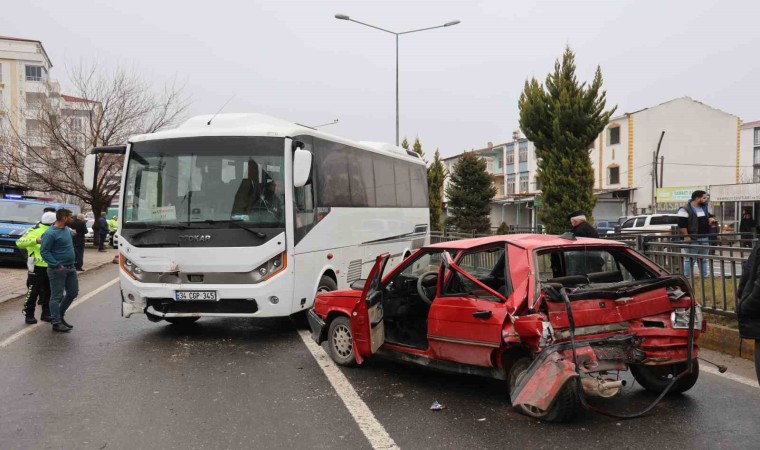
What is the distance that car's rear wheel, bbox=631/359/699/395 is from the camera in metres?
5.14

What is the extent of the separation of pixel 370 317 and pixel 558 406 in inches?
82.7

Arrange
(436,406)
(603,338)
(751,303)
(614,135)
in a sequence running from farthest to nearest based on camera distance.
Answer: (614,135), (436,406), (603,338), (751,303)

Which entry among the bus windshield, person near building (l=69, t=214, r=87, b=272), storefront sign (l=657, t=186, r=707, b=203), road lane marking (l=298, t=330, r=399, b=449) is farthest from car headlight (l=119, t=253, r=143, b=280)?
storefront sign (l=657, t=186, r=707, b=203)

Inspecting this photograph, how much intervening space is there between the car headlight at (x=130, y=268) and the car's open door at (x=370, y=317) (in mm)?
3455

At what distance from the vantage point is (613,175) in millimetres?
48625

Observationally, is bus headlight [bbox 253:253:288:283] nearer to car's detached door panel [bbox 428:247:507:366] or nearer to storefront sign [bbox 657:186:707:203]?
car's detached door panel [bbox 428:247:507:366]

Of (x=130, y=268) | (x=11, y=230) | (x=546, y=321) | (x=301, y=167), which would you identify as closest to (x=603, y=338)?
(x=546, y=321)

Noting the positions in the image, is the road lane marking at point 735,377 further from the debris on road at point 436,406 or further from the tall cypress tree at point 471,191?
the tall cypress tree at point 471,191

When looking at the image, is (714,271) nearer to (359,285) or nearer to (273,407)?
(359,285)

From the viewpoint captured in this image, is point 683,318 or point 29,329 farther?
point 29,329

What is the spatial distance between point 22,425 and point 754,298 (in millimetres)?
5321

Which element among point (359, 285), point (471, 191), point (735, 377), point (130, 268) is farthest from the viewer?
point (471, 191)

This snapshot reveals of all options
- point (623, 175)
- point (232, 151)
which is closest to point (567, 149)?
point (232, 151)

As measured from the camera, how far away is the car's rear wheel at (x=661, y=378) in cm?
514
